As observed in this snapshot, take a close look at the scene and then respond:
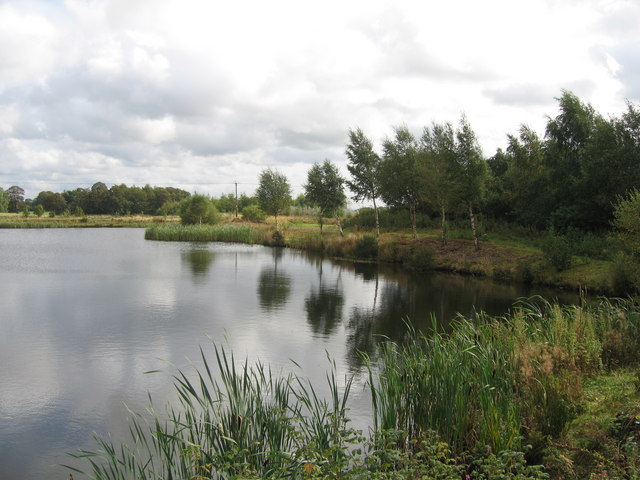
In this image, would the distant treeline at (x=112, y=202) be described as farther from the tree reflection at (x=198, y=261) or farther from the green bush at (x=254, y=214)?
the tree reflection at (x=198, y=261)

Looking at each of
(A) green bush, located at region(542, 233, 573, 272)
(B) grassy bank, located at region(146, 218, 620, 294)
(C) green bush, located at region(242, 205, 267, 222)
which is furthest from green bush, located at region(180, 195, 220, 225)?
(A) green bush, located at region(542, 233, 573, 272)

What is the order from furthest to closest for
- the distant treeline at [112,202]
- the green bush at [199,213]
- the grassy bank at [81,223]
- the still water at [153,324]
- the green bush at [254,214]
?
the distant treeline at [112,202] < the grassy bank at [81,223] < the green bush at [254,214] < the green bush at [199,213] < the still water at [153,324]

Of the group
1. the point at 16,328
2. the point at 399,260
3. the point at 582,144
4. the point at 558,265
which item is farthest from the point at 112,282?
the point at 582,144

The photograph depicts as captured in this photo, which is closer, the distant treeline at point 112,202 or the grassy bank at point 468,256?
the grassy bank at point 468,256

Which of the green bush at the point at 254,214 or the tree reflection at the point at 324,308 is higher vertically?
the green bush at the point at 254,214

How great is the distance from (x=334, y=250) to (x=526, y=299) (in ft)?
62.6

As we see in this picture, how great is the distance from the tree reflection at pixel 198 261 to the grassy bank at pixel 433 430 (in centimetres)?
1769

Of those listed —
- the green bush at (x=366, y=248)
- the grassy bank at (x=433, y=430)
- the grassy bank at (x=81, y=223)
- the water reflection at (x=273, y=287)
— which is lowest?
the water reflection at (x=273, y=287)

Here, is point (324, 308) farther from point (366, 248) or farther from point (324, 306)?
point (366, 248)

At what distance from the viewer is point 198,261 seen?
1227 inches

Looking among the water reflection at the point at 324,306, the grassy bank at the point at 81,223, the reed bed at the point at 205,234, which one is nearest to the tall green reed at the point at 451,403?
the water reflection at the point at 324,306

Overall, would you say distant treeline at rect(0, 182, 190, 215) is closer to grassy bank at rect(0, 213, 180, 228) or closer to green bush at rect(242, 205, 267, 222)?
grassy bank at rect(0, 213, 180, 228)

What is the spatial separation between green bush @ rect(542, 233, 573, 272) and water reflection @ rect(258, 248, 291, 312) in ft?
37.5

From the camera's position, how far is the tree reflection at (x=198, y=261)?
81.1 feet
